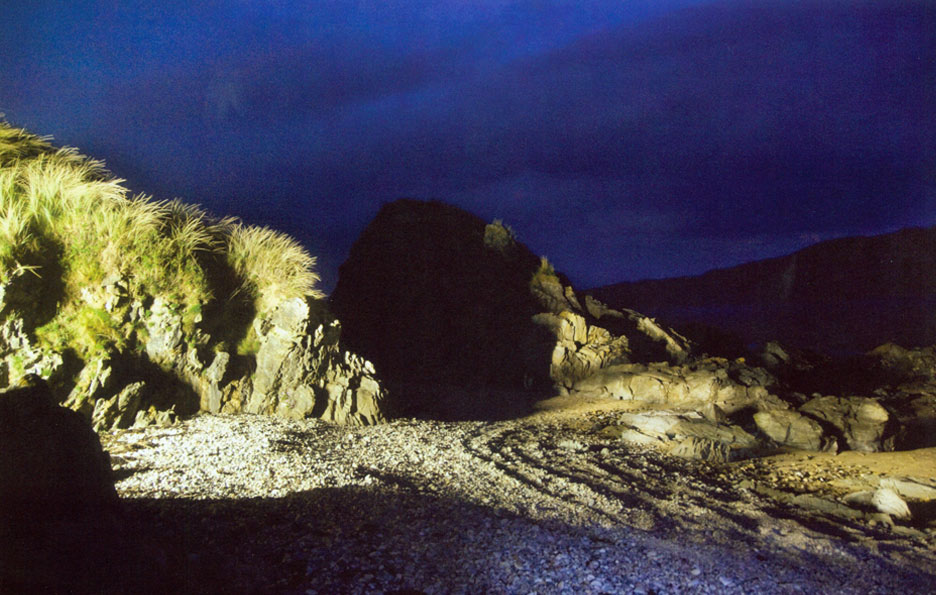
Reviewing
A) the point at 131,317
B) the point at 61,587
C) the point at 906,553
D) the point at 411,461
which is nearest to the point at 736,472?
the point at 906,553

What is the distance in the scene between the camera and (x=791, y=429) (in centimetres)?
759

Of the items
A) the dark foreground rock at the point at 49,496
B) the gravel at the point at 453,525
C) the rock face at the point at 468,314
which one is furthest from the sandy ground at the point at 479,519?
the rock face at the point at 468,314

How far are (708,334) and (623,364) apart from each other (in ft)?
16.8

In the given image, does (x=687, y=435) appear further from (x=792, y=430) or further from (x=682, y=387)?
(x=682, y=387)

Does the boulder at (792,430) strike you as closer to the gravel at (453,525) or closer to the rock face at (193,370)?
the gravel at (453,525)

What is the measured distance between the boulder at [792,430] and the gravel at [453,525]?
1.99 meters

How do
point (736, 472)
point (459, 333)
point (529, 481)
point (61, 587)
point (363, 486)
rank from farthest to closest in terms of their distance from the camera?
point (459, 333), point (736, 472), point (529, 481), point (363, 486), point (61, 587)

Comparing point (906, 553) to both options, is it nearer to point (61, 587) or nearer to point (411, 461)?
point (411, 461)

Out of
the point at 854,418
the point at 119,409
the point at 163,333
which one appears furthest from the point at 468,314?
the point at 119,409

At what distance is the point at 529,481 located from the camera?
5.37 m

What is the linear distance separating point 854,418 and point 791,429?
1.14m

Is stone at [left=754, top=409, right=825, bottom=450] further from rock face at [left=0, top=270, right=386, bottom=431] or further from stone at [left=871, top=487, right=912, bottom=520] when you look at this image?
rock face at [left=0, top=270, right=386, bottom=431]

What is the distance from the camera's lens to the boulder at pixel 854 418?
24.8 feet

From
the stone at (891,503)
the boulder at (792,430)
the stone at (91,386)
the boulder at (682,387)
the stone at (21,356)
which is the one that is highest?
the stone at (21,356)
